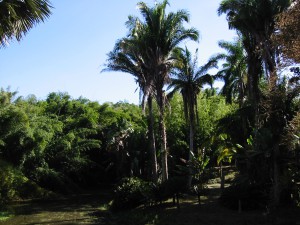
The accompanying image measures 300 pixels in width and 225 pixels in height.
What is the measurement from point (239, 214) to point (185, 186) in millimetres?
3718

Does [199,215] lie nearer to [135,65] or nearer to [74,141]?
[135,65]

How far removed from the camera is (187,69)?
2873cm

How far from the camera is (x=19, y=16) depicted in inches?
310

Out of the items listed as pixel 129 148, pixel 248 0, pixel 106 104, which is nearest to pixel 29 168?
pixel 129 148

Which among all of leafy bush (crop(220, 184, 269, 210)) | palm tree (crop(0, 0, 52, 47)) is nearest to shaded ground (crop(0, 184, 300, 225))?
leafy bush (crop(220, 184, 269, 210))

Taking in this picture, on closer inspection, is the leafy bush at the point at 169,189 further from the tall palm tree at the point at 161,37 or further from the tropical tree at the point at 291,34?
the tropical tree at the point at 291,34

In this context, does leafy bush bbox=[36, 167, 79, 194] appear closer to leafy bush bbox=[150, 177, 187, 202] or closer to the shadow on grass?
the shadow on grass

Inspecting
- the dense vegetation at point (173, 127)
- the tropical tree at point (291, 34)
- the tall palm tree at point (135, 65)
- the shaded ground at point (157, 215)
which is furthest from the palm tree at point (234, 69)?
the tropical tree at point (291, 34)

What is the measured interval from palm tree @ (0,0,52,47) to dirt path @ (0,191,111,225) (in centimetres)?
1346

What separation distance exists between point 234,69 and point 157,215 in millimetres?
19600

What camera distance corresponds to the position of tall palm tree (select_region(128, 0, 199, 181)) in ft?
81.3

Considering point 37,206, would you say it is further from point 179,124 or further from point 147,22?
point 179,124

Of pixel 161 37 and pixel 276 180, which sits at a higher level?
pixel 161 37

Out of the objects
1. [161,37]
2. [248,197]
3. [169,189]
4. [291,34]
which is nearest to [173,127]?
[161,37]
